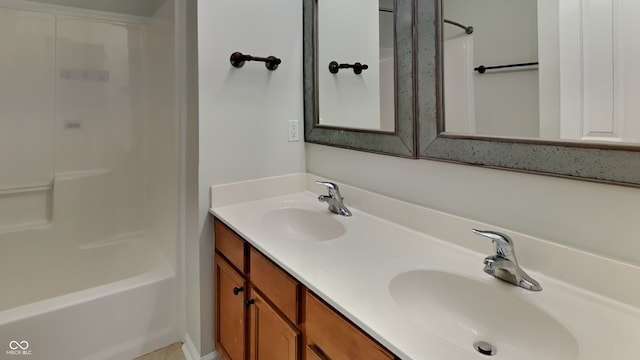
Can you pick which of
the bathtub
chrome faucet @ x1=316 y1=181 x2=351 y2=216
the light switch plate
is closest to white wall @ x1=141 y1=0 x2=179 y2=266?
the bathtub

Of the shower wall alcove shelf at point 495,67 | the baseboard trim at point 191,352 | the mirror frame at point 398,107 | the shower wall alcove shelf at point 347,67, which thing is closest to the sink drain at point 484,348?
the mirror frame at point 398,107

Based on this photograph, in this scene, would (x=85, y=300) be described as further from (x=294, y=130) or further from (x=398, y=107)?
(x=398, y=107)

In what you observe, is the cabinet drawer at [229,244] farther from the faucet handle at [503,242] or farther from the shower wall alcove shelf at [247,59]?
the faucet handle at [503,242]

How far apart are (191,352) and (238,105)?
1265 millimetres

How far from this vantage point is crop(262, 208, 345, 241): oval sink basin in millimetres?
1530

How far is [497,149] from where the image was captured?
1029mm

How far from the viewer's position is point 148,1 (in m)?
2.35

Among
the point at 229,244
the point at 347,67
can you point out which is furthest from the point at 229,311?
the point at 347,67

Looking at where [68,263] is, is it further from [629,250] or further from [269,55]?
[629,250]

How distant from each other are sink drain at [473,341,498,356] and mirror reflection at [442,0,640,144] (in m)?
0.56

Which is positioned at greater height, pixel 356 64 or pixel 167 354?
pixel 356 64

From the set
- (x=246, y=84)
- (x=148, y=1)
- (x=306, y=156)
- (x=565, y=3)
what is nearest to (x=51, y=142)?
(x=148, y=1)

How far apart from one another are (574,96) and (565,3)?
0.25m

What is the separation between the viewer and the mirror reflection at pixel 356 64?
4.65 feet
